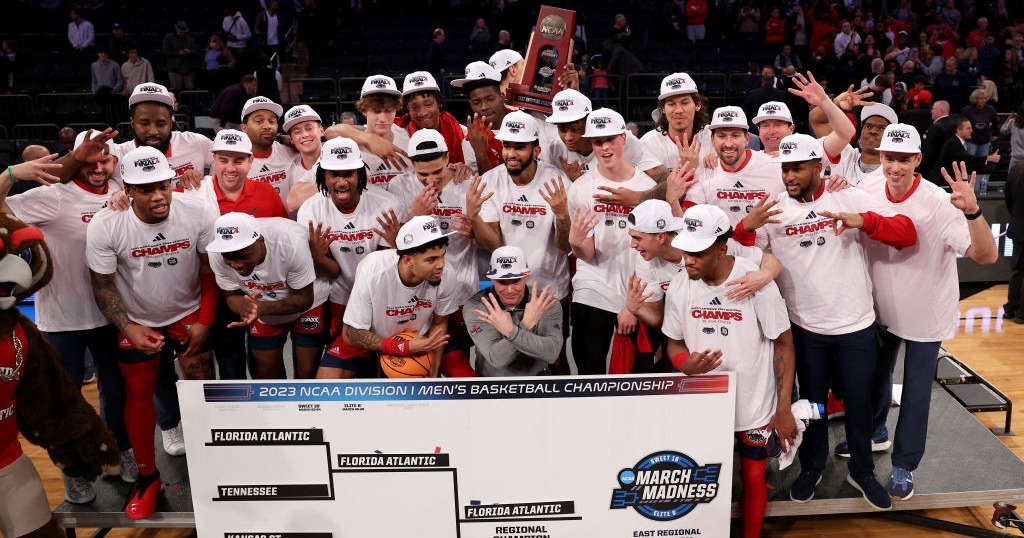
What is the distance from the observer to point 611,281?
527 cm

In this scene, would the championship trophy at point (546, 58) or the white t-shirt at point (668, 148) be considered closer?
the white t-shirt at point (668, 148)

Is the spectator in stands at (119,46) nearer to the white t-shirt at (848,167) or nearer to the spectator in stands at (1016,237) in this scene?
the white t-shirt at (848,167)

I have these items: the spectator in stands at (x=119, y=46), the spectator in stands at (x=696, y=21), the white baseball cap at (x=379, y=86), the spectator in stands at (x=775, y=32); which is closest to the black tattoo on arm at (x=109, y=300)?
the white baseball cap at (x=379, y=86)

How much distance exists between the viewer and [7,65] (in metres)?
14.2

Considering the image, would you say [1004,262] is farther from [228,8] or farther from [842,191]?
[228,8]

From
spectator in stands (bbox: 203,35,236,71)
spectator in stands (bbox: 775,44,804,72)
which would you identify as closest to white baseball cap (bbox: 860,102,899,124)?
spectator in stands (bbox: 775,44,804,72)

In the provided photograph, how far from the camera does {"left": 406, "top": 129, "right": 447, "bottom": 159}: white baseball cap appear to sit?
17.2 feet

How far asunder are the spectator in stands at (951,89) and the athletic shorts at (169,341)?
41.6 feet

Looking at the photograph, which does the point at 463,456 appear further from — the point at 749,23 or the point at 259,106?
the point at 749,23

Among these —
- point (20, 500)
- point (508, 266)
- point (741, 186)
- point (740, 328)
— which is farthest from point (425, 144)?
point (20, 500)

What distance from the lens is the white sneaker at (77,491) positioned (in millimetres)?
5078

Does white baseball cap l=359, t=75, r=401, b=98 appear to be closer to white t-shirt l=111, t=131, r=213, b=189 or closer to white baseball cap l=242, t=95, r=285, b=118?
white baseball cap l=242, t=95, r=285, b=118

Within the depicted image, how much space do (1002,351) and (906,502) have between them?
3.50 m

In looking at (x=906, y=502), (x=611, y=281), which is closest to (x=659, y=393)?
(x=611, y=281)
